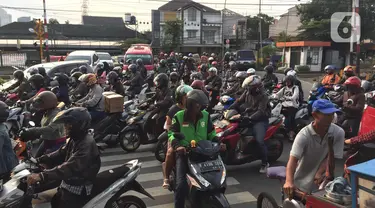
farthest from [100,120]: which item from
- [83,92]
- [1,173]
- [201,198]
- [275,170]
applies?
[275,170]

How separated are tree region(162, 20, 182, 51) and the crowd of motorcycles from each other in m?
35.2

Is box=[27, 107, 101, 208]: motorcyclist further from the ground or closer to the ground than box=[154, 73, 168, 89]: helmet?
closer to the ground

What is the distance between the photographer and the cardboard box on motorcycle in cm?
682

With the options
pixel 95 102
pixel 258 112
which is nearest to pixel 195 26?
pixel 95 102

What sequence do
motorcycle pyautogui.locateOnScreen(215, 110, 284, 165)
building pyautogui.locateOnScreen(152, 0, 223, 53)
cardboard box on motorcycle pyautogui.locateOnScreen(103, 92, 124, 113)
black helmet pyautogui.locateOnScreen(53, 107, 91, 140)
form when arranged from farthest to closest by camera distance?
building pyautogui.locateOnScreen(152, 0, 223, 53)
cardboard box on motorcycle pyautogui.locateOnScreen(103, 92, 124, 113)
motorcycle pyautogui.locateOnScreen(215, 110, 284, 165)
black helmet pyautogui.locateOnScreen(53, 107, 91, 140)

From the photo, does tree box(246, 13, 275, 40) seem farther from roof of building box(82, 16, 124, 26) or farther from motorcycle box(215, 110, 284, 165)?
motorcycle box(215, 110, 284, 165)

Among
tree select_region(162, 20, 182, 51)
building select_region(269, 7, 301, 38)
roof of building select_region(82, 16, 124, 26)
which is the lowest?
tree select_region(162, 20, 182, 51)

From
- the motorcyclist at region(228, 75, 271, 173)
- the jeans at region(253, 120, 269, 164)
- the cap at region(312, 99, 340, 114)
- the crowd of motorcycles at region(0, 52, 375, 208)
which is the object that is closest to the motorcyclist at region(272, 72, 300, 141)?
the crowd of motorcycles at region(0, 52, 375, 208)

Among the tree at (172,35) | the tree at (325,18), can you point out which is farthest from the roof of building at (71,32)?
the tree at (325,18)

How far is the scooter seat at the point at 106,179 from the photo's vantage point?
3.38 m

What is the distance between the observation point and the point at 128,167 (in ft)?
12.1

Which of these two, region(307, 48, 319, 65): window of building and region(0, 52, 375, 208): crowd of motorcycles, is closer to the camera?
region(0, 52, 375, 208): crowd of motorcycles

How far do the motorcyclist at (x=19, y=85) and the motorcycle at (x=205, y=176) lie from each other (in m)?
5.84

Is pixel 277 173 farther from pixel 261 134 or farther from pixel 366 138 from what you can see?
pixel 261 134
